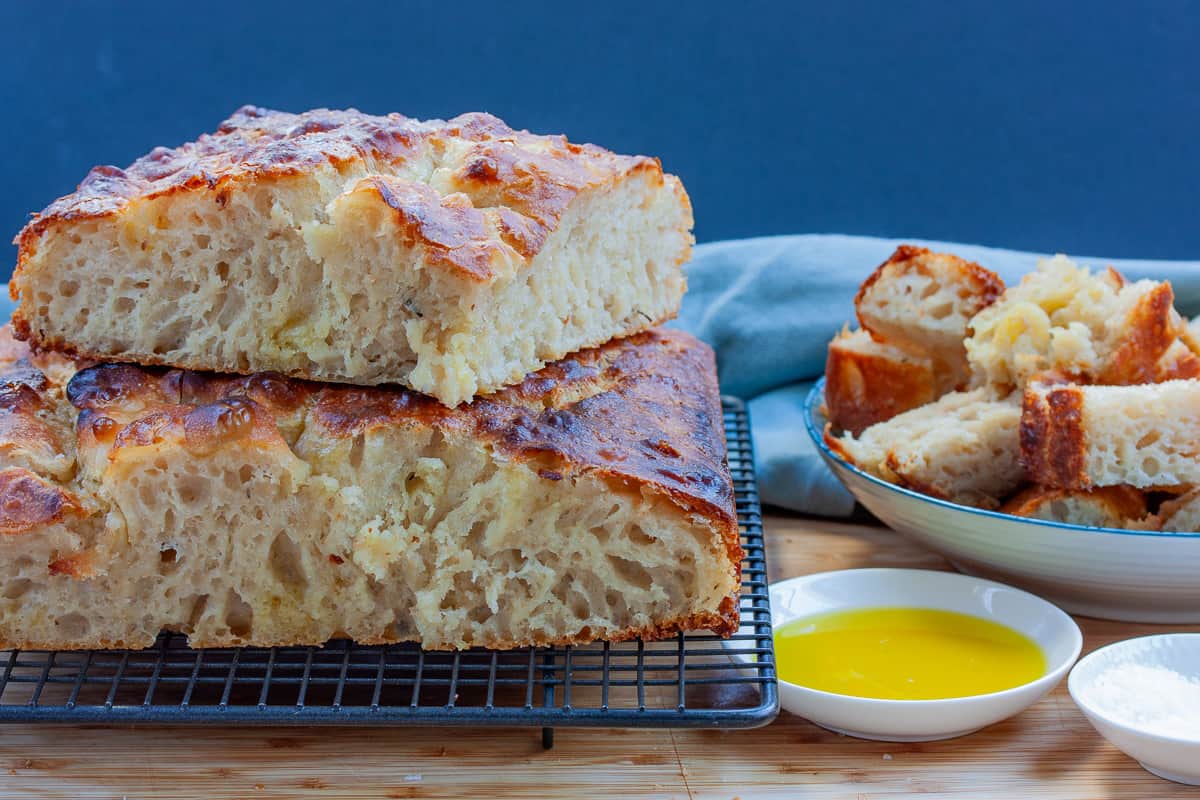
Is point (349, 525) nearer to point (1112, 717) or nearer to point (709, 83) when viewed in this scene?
point (1112, 717)

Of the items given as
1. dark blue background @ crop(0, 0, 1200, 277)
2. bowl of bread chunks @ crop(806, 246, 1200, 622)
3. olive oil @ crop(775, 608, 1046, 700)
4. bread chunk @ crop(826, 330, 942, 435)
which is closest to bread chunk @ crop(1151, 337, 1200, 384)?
bowl of bread chunks @ crop(806, 246, 1200, 622)

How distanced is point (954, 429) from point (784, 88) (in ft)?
12.0

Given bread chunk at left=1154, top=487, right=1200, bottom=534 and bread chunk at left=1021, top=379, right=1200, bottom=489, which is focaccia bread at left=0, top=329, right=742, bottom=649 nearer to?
bread chunk at left=1021, top=379, right=1200, bottom=489

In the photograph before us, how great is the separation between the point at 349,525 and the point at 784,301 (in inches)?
88.8

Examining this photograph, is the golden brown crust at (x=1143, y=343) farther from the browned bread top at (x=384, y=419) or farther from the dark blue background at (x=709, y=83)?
the dark blue background at (x=709, y=83)

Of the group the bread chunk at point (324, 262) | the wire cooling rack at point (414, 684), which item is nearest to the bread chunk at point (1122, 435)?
the wire cooling rack at point (414, 684)

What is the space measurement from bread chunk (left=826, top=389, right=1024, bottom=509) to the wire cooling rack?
490 millimetres

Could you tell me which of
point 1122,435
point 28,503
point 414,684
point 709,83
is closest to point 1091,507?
point 1122,435

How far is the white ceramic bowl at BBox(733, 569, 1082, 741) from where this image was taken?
7.74 ft

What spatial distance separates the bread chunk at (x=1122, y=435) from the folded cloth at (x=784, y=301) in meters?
1.20

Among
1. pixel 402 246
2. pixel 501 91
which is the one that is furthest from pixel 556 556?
pixel 501 91

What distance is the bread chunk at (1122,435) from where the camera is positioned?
2.73 meters

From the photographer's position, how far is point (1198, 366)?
117 inches

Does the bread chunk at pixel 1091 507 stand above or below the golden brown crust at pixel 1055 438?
below
